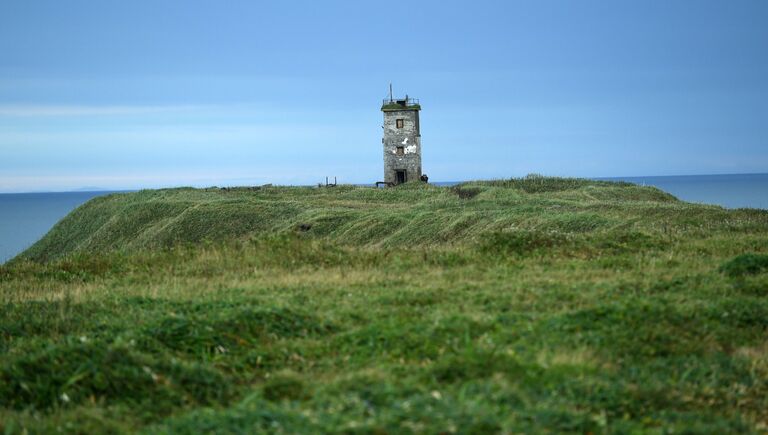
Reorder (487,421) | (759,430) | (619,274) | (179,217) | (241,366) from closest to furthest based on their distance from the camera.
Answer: (487,421) < (759,430) < (241,366) < (619,274) < (179,217)

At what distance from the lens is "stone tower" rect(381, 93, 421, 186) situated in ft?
233

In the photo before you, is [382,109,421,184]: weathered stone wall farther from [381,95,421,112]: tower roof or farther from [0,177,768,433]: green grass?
[0,177,768,433]: green grass

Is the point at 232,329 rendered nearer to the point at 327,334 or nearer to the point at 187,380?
the point at 327,334

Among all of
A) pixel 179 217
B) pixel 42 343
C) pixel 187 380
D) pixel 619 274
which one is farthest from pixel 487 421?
pixel 179 217

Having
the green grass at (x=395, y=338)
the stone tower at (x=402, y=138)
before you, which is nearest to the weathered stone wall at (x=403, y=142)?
the stone tower at (x=402, y=138)

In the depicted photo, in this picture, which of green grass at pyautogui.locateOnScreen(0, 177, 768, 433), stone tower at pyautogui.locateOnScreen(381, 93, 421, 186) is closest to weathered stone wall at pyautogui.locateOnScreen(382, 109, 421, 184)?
stone tower at pyautogui.locateOnScreen(381, 93, 421, 186)

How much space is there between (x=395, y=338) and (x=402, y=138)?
5994 cm

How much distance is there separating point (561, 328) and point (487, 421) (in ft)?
16.0

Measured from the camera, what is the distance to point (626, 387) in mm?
9609

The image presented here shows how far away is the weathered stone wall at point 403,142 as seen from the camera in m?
71.0

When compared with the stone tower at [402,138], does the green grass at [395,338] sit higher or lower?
lower

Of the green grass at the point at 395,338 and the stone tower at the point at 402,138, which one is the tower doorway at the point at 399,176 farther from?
the green grass at the point at 395,338

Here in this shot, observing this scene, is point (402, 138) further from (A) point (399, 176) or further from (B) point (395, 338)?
(B) point (395, 338)

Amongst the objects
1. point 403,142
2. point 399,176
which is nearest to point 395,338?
point 403,142
